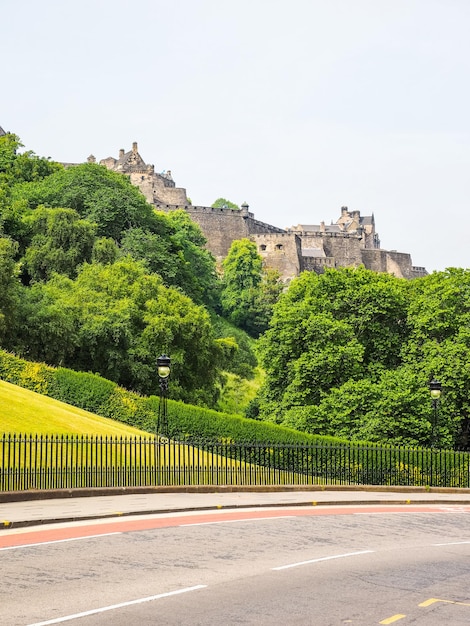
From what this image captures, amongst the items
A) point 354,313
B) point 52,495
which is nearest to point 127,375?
point 354,313

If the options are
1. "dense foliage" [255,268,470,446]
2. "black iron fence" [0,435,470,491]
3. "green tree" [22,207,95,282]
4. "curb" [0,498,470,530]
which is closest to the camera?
"curb" [0,498,470,530]

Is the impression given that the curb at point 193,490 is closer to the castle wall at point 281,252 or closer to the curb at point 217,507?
the curb at point 217,507

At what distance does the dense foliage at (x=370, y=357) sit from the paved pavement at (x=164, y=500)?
50.5 ft

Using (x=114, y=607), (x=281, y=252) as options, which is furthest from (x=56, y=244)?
(x=281, y=252)

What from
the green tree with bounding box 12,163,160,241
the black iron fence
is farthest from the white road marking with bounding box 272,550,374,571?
the green tree with bounding box 12,163,160,241

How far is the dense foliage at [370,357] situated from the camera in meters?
48.5

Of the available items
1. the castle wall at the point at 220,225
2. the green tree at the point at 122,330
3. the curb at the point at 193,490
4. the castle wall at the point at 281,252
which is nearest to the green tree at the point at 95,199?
the green tree at the point at 122,330

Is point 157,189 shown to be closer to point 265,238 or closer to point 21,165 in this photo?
point 265,238

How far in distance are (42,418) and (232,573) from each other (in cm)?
2039

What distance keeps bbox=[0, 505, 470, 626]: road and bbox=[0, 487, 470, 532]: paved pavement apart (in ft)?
2.33

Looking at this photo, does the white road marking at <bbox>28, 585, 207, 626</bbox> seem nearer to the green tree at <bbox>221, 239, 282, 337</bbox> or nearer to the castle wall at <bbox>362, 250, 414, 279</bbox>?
the green tree at <bbox>221, 239, 282, 337</bbox>

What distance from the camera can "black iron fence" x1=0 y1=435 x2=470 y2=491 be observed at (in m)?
24.0

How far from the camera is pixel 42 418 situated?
33.0m

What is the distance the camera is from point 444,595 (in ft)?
40.1
